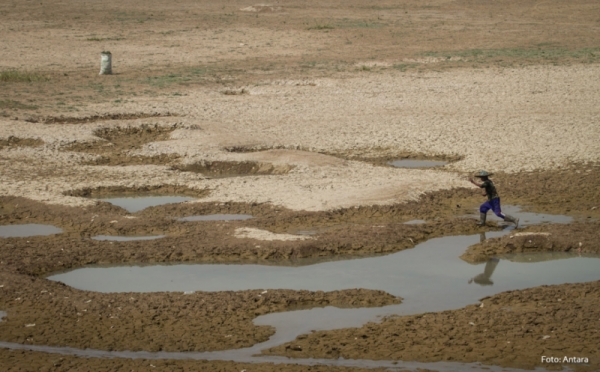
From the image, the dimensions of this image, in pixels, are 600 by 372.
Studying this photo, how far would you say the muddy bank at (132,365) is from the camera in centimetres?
726

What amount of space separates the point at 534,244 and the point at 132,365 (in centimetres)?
553

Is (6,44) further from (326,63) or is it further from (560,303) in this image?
(560,303)

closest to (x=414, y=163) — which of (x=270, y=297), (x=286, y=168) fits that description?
(x=286, y=168)

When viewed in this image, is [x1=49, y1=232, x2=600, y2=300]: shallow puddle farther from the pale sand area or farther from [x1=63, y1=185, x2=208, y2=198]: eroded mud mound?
[x1=63, y1=185, x2=208, y2=198]: eroded mud mound

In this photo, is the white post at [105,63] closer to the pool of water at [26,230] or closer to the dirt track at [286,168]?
the dirt track at [286,168]

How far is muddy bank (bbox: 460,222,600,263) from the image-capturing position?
10.5 meters

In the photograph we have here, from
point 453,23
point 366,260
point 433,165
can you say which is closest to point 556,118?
point 433,165

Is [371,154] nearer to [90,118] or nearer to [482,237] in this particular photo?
[482,237]

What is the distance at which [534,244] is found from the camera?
10570mm

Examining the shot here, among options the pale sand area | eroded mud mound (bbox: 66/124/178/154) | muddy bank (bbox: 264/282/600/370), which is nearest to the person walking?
the pale sand area

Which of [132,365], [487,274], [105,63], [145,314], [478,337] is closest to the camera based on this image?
[132,365]

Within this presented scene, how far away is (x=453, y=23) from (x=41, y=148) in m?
25.8

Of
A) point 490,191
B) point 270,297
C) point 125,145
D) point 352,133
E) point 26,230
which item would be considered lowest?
point 26,230

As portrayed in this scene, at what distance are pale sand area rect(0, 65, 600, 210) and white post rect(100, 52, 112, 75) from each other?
13.5 feet
